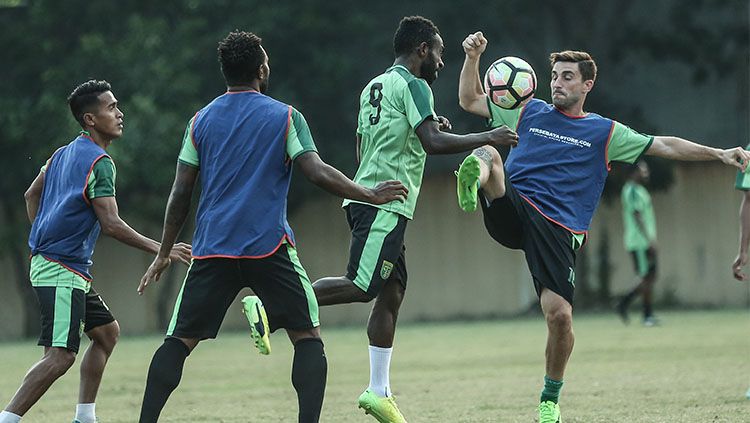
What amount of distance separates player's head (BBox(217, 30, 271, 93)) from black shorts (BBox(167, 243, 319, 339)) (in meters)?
0.96

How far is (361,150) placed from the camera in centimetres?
877

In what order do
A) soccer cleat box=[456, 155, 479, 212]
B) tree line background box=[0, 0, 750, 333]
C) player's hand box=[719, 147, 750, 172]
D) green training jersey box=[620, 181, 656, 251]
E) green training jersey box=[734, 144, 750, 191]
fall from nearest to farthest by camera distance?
soccer cleat box=[456, 155, 479, 212] → player's hand box=[719, 147, 750, 172] → green training jersey box=[734, 144, 750, 191] → green training jersey box=[620, 181, 656, 251] → tree line background box=[0, 0, 750, 333]

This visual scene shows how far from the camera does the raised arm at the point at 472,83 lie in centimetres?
858

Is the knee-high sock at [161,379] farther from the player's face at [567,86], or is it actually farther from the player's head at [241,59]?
the player's face at [567,86]

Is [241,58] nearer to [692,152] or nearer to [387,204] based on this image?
[387,204]

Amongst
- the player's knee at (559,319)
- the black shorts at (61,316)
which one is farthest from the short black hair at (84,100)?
the player's knee at (559,319)

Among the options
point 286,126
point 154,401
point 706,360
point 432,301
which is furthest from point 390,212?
point 432,301

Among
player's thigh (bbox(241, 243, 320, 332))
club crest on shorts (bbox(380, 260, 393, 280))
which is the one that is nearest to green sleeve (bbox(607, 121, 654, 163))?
club crest on shorts (bbox(380, 260, 393, 280))

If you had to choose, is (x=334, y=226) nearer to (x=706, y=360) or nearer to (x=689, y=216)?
(x=689, y=216)

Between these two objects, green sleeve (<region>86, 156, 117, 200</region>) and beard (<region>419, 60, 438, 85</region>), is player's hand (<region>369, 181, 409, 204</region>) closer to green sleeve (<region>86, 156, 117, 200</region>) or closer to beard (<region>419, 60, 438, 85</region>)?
beard (<region>419, 60, 438, 85</region>)

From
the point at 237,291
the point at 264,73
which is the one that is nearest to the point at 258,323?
the point at 237,291

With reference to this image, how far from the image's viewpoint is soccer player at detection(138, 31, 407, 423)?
699 cm

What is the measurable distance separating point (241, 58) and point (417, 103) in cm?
149

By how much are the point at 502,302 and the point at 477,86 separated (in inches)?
747
